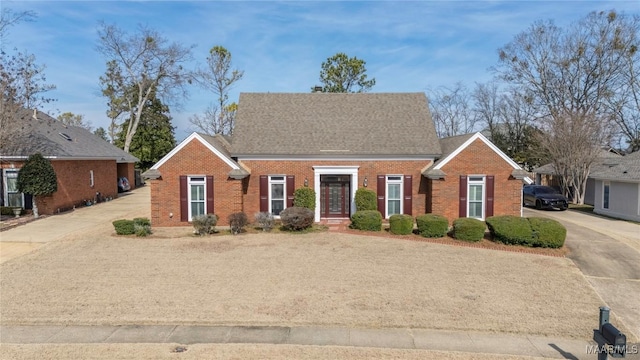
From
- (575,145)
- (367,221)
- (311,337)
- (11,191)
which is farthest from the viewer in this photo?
A: (575,145)

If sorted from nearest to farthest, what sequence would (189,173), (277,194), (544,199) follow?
(189,173) → (277,194) → (544,199)

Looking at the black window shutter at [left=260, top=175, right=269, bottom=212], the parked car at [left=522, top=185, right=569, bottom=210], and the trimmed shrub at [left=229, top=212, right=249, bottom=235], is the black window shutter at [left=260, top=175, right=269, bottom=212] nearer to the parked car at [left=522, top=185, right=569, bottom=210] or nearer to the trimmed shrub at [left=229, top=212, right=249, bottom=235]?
the trimmed shrub at [left=229, top=212, right=249, bottom=235]

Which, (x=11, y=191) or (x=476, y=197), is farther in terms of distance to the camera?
(x=11, y=191)

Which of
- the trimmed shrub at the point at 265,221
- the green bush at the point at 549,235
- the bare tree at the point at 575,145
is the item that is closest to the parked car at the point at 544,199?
the bare tree at the point at 575,145

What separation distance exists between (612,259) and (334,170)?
1174cm

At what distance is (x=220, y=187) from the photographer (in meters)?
19.0

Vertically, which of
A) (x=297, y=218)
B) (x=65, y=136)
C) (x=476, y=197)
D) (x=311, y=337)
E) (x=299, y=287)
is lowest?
(x=311, y=337)

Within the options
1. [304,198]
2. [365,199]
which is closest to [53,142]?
[304,198]

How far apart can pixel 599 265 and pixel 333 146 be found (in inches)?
476

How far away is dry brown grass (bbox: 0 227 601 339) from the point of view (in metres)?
8.66

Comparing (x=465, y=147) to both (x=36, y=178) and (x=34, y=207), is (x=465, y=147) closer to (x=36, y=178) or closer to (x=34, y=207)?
(x=36, y=178)

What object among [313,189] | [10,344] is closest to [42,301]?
[10,344]

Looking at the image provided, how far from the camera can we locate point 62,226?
765 inches

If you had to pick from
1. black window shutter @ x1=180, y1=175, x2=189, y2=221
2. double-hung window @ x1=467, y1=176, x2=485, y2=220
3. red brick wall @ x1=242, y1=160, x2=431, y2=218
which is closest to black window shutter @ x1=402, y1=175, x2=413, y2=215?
red brick wall @ x1=242, y1=160, x2=431, y2=218
